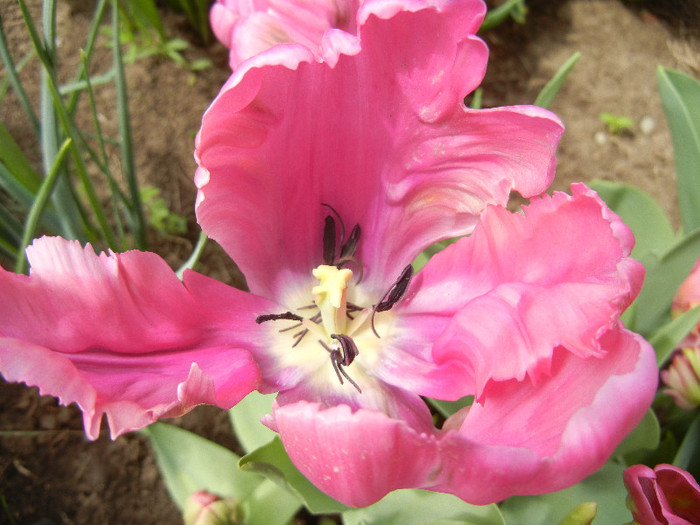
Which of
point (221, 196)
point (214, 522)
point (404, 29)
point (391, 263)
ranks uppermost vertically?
point (404, 29)

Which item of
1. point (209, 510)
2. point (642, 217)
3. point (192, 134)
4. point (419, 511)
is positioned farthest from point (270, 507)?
point (192, 134)

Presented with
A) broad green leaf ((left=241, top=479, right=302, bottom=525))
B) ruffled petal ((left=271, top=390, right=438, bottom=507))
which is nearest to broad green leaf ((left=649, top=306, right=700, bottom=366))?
ruffled petal ((left=271, top=390, right=438, bottom=507))

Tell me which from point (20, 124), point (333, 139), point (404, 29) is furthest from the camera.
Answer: point (20, 124)

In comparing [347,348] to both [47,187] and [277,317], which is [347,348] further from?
[47,187]

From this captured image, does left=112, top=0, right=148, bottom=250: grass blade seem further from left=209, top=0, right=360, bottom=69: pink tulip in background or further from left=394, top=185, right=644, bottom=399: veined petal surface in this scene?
left=394, top=185, right=644, bottom=399: veined petal surface

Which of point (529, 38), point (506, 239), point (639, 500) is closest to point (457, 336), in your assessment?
point (506, 239)

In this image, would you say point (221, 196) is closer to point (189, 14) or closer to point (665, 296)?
point (665, 296)

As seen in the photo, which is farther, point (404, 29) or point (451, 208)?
point (451, 208)
